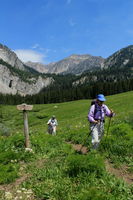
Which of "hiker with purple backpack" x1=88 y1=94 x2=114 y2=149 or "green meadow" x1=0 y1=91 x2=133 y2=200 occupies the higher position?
"hiker with purple backpack" x1=88 y1=94 x2=114 y2=149

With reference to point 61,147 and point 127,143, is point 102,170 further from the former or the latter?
point 61,147

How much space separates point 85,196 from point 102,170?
1.89 metres

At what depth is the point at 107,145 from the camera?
36.3 feet

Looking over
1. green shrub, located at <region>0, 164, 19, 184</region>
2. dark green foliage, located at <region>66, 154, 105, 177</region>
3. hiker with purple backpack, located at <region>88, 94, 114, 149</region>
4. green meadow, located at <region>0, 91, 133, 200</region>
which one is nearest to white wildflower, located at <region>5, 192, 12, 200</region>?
green meadow, located at <region>0, 91, 133, 200</region>

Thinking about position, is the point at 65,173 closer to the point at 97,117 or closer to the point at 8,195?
the point at 8,195

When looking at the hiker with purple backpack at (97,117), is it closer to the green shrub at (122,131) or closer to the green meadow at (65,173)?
the green meadow at (65,173)

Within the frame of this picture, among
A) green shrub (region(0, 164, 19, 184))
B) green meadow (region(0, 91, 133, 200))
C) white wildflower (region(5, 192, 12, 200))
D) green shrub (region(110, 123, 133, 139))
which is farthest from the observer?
green shrub (region(110, 123, 133, 139))

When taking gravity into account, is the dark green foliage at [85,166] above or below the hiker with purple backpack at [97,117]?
below

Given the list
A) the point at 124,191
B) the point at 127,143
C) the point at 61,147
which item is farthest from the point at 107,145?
the point at 124,191

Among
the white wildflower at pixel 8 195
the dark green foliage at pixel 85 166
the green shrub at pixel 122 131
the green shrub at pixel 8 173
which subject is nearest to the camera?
the white wildflower at pixel 8 195

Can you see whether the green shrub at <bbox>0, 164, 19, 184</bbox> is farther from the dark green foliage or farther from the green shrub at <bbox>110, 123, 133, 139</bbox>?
the green shrub at <bbox>110, 123, 133, 139</bbox>

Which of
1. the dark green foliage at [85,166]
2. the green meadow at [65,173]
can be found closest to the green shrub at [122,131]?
the green meadow at [65,173]

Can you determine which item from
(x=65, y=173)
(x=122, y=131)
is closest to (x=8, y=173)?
(x=65, y=173)

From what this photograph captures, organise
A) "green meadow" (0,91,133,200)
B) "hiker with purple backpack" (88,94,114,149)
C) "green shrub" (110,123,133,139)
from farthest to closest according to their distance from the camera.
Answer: "green shrub" (110,123,133,139), "hiker with purple backpack" (88,94,114,149), "green meadow" (0,91,133,200)
